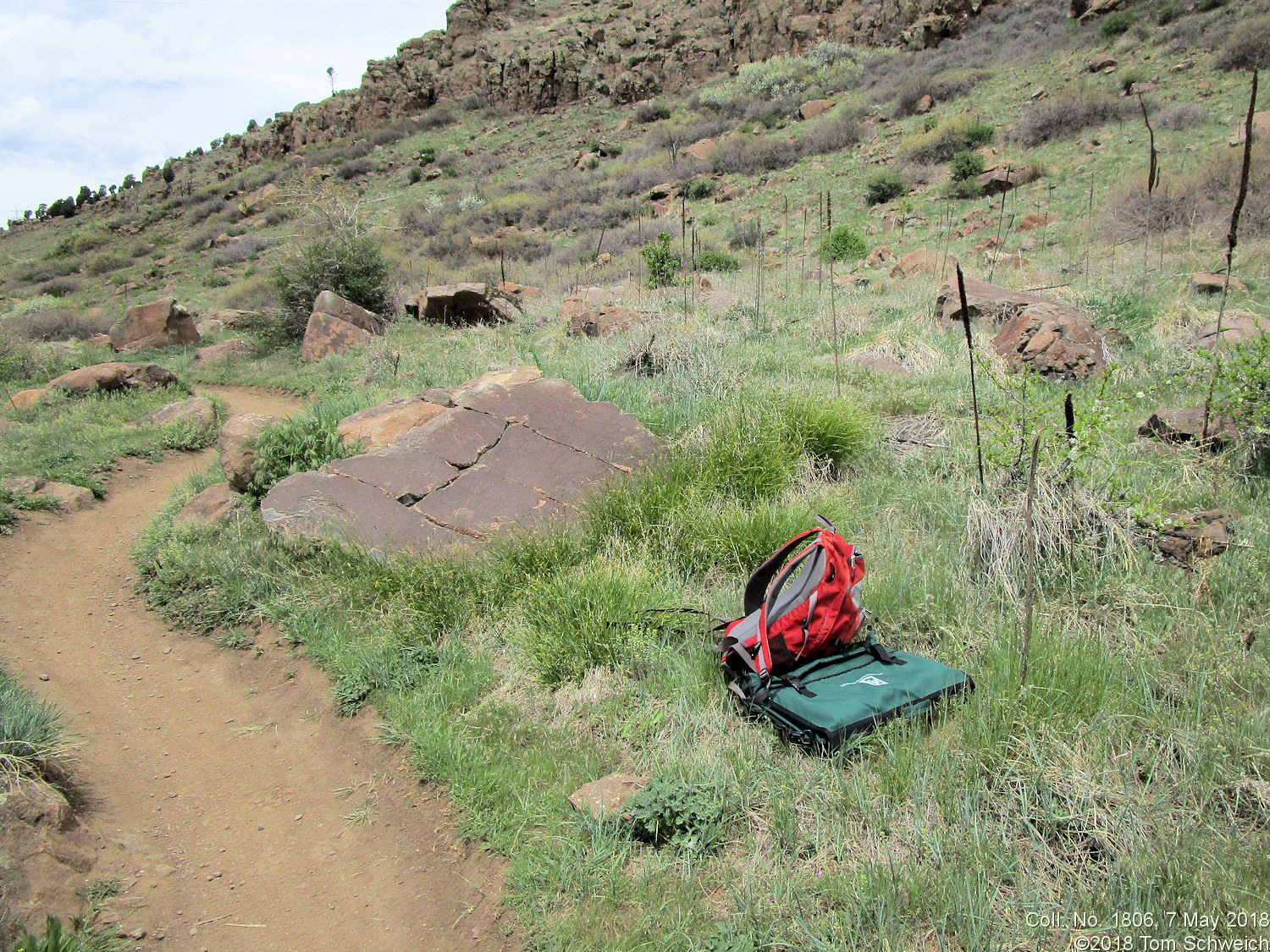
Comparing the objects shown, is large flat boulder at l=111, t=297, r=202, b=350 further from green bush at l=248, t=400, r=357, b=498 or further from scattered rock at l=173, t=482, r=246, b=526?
green bush at l=248, t=400, r=357, b=498

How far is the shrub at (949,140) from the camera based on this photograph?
57.3 ft

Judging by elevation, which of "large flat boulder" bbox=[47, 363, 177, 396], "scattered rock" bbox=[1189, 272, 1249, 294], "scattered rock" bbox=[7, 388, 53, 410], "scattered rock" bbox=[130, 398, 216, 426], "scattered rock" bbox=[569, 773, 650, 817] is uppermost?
"large flat boulder" bbox=[47, 363, 177, 396]

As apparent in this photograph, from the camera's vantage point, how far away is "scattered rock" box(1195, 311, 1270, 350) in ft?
18.9

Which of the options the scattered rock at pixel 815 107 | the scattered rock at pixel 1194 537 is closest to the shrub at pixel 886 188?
the scattered rock at pixel 815 107

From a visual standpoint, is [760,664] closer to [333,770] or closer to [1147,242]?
[333,770]

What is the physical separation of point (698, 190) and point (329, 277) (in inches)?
501

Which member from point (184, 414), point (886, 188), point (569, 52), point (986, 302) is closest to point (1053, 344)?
point (986, 302)

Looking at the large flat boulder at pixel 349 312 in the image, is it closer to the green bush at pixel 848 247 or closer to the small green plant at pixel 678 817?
the green bush at pixel 848 247

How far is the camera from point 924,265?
36.6 ft

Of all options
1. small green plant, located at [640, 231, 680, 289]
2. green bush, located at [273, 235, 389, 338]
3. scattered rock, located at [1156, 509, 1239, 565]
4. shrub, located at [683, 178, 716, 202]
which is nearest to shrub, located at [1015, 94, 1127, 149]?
shrub, located at [683, 178, 716, 202]

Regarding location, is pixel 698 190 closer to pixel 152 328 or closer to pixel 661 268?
Result: pixel 661 268

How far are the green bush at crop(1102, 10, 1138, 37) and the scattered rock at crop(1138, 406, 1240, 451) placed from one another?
69.3 feet

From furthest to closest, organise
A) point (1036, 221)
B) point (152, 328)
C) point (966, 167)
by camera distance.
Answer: point (966, 167)
point (152, 328)
point (1036, 221)

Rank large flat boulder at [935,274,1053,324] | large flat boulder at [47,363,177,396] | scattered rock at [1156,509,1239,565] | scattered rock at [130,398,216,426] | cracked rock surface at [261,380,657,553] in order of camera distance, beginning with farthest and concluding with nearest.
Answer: large flat boulder at [47,363,177,396]
scattered rock at [130,398,216,426]
large flat boulder at [935,274,1053,324]
cracked rock surface at [261,380,657,553]
scattered rock at [1156,509,1239,565]
